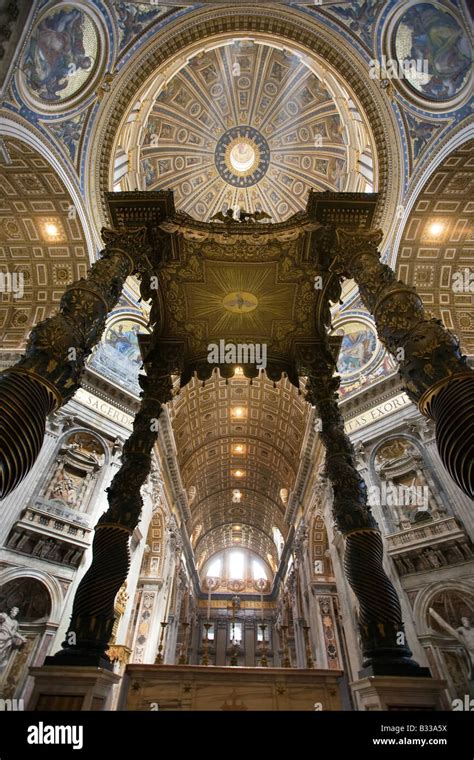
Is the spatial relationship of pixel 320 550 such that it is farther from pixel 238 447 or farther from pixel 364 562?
pixel 364 562

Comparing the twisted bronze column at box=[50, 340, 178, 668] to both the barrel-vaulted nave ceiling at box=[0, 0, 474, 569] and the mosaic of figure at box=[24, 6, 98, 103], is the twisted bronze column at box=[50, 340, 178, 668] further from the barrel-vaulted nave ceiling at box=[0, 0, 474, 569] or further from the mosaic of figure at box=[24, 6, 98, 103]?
the mosaic of figure at box=[24, 6, 98, 103]

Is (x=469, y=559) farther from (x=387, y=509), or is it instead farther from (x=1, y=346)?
(x=1, y=346)

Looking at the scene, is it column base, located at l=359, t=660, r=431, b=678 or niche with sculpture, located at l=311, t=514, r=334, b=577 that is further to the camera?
niche with sculpture, located at l=311, t=514, r=334, b=577

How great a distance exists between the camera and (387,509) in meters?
11.9

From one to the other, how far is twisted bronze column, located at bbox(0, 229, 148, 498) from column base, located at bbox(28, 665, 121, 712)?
1.84 meters

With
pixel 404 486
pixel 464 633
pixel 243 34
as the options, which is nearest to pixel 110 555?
pixel 464 633

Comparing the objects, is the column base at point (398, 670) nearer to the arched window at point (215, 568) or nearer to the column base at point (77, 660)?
the column base at point (77, 660)

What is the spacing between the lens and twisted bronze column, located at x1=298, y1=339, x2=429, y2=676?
373cm

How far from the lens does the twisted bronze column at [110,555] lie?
3723 mm

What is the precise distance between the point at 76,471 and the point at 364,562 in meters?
10.6

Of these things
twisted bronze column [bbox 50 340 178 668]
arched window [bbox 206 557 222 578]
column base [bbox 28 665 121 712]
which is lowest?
column base [bbox 28 665 121 712]

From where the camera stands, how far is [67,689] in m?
3.29

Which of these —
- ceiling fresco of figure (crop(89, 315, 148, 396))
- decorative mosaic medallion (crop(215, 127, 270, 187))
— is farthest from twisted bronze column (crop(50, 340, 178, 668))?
decorative mosaic medallion (crop(215, 127, 270, 187))
